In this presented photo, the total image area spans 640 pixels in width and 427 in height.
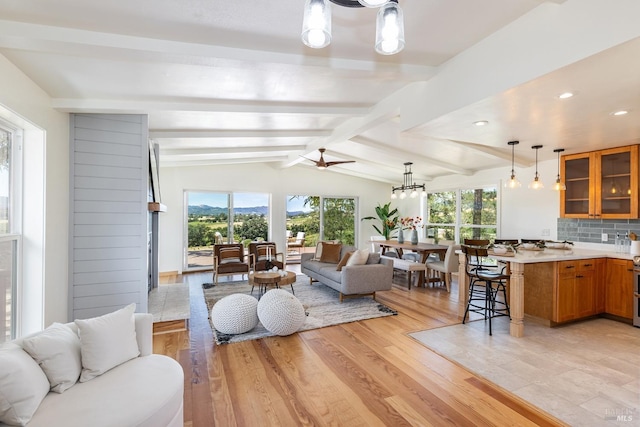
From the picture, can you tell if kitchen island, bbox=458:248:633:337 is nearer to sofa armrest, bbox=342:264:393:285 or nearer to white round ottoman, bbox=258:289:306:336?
sofa armrest, bbox=342:264:393:285

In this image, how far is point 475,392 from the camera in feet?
8.22

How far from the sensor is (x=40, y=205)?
2758mm

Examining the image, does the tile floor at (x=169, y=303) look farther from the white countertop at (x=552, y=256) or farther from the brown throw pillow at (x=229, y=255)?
the white countertop at (x=552, y=256)

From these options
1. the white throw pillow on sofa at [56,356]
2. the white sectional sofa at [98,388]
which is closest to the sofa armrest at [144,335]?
the white sectional sofa at [98,388]

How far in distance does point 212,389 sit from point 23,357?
4.31 ft

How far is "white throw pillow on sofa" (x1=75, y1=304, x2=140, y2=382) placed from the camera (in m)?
1.88

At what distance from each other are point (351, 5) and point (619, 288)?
197 inches

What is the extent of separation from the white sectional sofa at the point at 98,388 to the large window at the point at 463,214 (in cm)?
665

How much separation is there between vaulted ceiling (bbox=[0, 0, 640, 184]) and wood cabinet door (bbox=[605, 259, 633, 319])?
159cm

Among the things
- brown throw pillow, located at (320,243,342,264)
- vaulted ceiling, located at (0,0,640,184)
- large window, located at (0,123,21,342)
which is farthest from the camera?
brown throw pillow, located at (320,243,342,264)

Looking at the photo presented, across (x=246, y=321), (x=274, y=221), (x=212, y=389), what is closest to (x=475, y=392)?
(x=212, y=389)

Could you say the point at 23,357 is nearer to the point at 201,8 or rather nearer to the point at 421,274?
the point at 201,8

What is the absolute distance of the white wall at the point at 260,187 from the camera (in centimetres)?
745

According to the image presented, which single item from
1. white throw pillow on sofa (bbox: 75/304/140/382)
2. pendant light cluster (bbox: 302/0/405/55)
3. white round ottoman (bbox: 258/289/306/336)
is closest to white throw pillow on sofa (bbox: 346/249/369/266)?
white round ottoman (bbox: 258/289/306/336)
